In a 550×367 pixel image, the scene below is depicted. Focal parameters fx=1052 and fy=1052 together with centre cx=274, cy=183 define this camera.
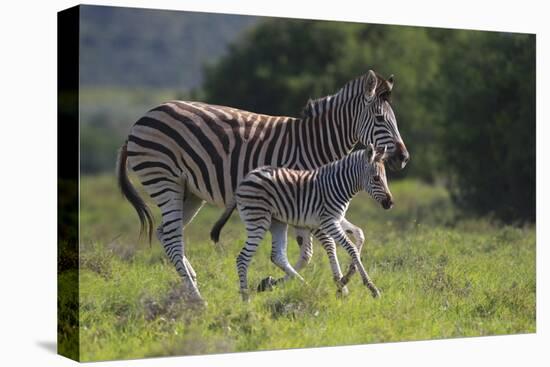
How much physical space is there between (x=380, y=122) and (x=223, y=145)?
1.64 meters

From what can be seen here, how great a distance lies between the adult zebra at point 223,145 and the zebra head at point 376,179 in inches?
12.2

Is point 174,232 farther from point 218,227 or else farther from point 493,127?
point 493,127

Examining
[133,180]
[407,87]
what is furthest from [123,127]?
[133,180]

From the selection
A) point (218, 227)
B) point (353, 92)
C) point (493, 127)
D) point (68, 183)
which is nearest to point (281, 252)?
point (218, 227)

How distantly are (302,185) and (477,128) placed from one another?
779 cm

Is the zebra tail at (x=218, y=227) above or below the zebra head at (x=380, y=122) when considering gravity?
below

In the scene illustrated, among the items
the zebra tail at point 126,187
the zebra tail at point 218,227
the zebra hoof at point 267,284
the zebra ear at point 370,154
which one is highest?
the zebra ear at point 370,154

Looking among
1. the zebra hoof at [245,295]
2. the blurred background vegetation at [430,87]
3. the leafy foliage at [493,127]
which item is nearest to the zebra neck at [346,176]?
the zebra hoof at [245,295]

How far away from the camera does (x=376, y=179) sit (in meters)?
10.5

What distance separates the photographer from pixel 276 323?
10055 mm

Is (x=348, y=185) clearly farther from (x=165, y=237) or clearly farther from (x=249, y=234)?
(x=165, y=237)

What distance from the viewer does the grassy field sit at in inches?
383

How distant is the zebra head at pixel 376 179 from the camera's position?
1048 centimetres

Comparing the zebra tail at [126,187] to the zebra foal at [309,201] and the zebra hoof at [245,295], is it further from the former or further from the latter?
the zebra hoof at [245,295]
